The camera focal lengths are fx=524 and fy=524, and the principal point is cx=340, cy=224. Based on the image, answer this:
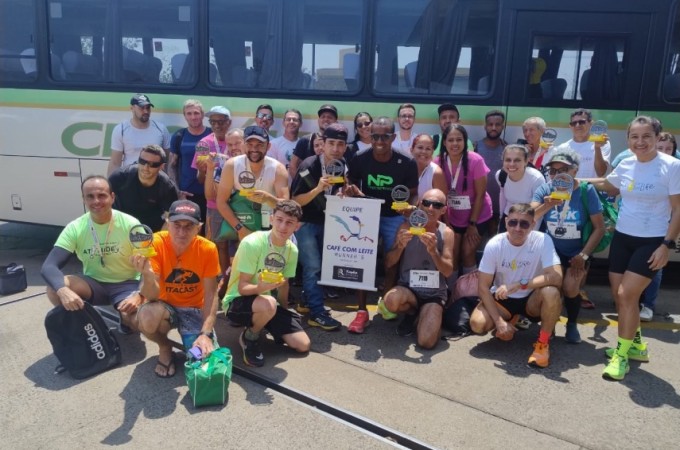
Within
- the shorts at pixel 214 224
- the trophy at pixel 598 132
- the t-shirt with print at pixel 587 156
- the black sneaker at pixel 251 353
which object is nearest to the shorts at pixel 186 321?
the black sneaker at pixel 251 353

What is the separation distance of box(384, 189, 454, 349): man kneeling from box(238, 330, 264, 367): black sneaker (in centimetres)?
117

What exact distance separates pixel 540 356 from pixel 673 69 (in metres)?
3.58

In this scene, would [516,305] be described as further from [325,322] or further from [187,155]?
[187,155]

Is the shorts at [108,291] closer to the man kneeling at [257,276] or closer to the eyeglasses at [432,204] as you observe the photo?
the man kneeling at [257,276]

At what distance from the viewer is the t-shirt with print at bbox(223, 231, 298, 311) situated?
393 cm

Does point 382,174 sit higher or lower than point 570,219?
higher

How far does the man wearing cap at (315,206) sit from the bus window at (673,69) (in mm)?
3606

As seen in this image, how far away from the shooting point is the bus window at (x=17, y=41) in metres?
6.16

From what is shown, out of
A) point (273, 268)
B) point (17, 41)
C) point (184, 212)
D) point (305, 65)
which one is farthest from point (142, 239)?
point (17, 41)

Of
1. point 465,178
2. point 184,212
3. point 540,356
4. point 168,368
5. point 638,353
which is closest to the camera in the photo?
point 184,212

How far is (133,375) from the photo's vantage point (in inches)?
148

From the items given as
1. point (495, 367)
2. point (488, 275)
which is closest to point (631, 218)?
point (488, 275)

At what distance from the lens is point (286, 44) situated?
19.2 feet

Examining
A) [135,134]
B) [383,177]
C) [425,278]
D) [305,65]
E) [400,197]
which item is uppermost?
[305,65]
